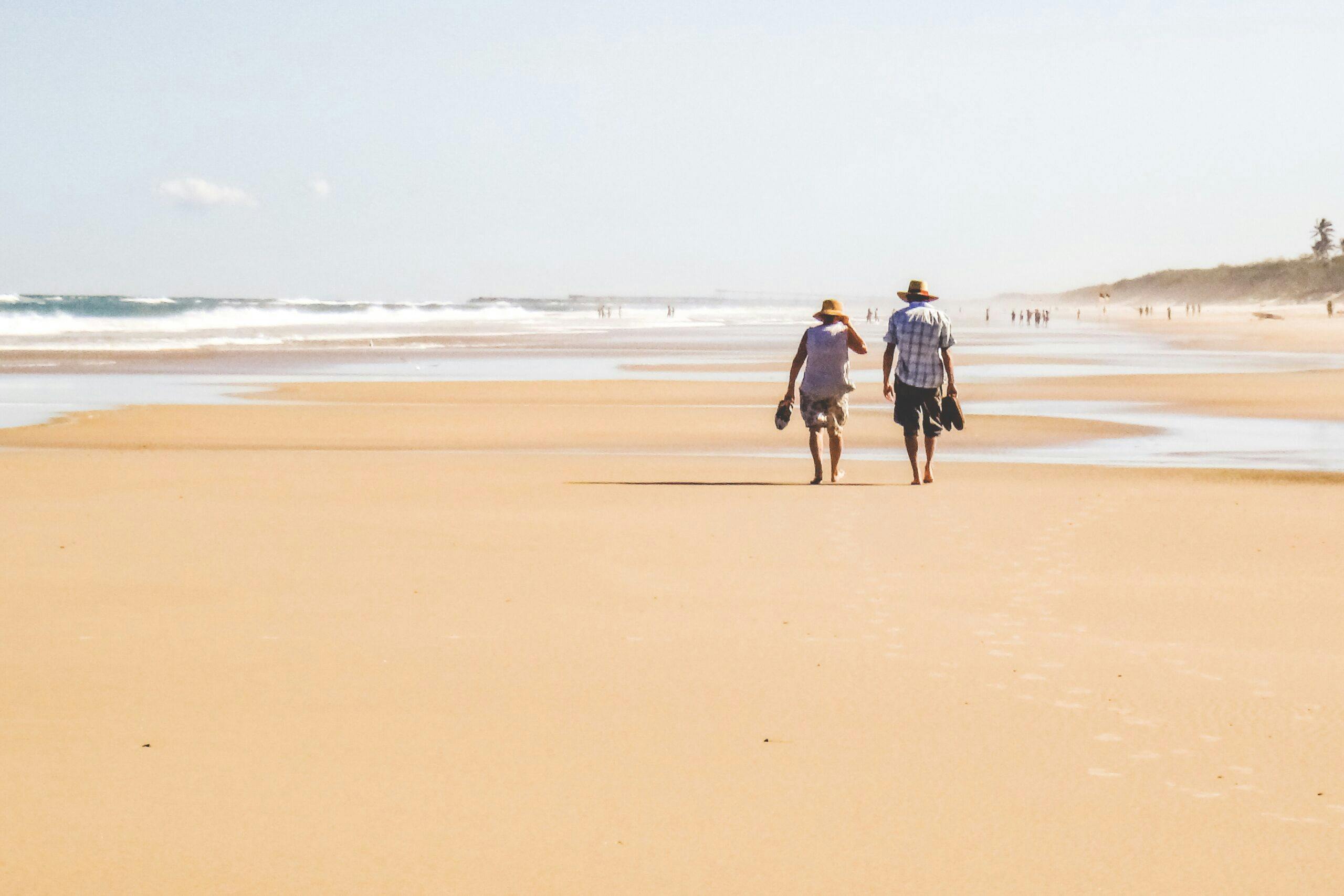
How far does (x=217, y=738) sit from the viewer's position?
15.8ft

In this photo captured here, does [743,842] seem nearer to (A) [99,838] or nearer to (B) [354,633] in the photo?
(A) [99,838]

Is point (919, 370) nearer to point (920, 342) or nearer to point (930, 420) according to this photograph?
point (920, 342)

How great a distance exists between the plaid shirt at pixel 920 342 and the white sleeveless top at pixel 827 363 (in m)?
0.42

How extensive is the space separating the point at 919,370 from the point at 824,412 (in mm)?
877

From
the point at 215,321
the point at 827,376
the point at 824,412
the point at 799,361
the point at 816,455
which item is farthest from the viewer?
the point at 215,321

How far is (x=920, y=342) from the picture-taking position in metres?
12.3

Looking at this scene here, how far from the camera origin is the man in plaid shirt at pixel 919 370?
40.2 feet

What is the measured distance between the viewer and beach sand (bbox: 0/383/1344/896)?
3840 millimetres

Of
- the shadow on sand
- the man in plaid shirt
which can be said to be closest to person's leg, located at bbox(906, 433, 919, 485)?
the man in plaid shirt

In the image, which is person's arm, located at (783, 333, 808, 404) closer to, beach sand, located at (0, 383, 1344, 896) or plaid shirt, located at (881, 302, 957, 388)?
plaid shirt, located at (881, 302, 957, 388)

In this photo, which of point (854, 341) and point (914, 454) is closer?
point (914, 454)

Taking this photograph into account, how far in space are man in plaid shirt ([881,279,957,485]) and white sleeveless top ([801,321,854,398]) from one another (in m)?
0.39

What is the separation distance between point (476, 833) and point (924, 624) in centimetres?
310

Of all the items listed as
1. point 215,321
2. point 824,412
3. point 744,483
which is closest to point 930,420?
point 824,412
